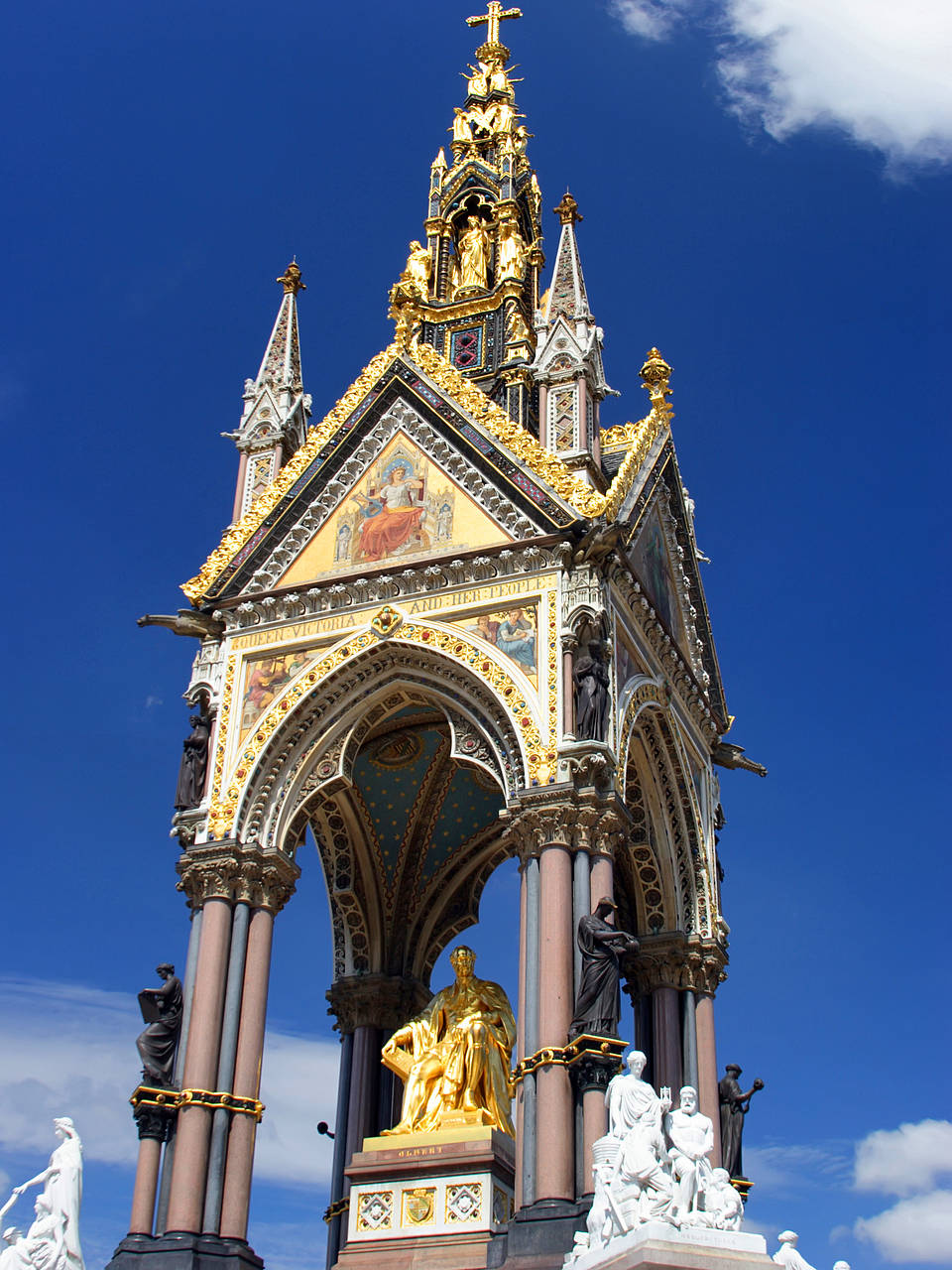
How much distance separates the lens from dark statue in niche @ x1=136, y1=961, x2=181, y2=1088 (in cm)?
1752

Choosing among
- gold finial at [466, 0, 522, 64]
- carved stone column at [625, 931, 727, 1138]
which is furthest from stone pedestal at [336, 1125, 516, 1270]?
gold finial at [466, 0, 522, 64]

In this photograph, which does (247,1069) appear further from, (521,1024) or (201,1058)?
(521,1024)

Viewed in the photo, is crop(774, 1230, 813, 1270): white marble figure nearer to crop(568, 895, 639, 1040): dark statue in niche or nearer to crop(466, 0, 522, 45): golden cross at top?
crop(568, 895, 639, 1040): dark statue in niche

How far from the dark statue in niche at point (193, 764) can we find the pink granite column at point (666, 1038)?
6354mm

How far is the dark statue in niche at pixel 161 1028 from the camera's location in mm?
17516

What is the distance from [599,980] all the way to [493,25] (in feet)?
68.2

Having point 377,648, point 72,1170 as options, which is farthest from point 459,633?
point 72,1170

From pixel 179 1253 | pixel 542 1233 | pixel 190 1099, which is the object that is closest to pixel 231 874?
pixel 190 1099

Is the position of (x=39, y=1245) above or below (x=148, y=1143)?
below

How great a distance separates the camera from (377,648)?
19.5 metres

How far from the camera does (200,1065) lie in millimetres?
17406

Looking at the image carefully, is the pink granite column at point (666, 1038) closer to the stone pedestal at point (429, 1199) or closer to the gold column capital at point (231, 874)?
the stone pedestal at point (429, 1199)

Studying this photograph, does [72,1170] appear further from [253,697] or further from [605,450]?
[605,450]

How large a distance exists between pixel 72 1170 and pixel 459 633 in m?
7.21
